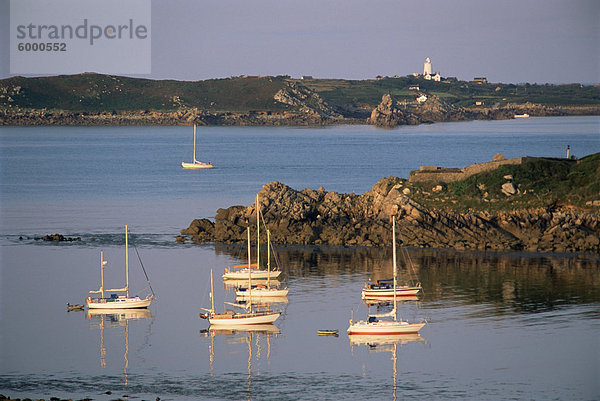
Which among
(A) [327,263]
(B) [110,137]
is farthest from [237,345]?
(B) [110,137]

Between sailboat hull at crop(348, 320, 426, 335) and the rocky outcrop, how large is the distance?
16.3 meters

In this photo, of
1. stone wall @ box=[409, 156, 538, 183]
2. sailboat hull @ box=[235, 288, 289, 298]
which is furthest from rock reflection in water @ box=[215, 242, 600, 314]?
stone wall @ box=[409, 156, 538, 183]

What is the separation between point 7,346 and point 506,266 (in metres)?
23.9

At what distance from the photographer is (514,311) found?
38.0 meters

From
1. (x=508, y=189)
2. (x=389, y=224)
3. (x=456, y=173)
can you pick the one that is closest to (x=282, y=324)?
(x=389, y=224)

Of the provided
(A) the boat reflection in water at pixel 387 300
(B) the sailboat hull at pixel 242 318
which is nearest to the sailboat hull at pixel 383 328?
(B) the sailboat hull at pixel 242 318

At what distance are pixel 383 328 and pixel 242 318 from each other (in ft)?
Answer: 17.5

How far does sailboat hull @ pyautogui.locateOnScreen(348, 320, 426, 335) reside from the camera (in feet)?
112

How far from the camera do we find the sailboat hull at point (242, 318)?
35.7 metres

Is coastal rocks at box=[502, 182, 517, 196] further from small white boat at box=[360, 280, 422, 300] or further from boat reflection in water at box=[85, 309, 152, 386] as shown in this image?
boat reflection in water at box=[85, 309, 152, 386]

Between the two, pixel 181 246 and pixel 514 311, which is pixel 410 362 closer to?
pixel 514 311

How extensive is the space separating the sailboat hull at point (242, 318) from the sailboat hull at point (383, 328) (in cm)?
336

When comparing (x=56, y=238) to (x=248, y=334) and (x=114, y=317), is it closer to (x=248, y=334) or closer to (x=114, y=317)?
(x=114, y=317)

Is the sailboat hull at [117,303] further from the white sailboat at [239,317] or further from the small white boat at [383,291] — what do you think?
the small white boat at [383,291]
